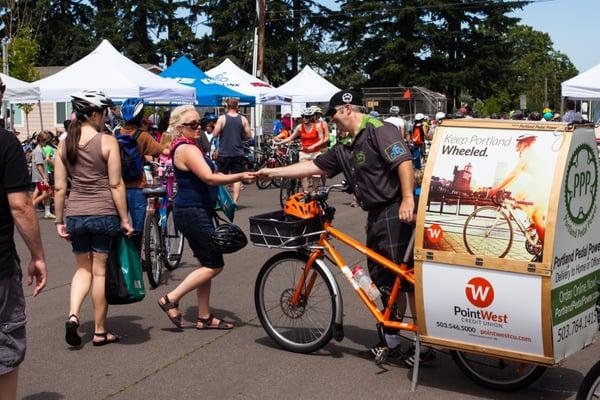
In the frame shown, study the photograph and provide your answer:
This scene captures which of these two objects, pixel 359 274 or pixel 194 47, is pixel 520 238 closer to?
pixel 359 274

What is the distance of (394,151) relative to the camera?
542cm

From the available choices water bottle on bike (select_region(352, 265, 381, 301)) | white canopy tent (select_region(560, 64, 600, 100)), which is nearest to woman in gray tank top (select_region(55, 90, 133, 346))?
water bottle on bike (select_region(352, 265, 381, 301))

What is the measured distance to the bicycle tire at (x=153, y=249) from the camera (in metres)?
8.24

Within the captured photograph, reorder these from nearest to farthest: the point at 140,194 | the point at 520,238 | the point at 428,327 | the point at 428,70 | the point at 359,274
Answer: the point at 520,238
the point at 428,327
the point at 359,274
the point at 140,194
the point at 428,70

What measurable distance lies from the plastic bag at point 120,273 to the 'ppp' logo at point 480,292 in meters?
2.79

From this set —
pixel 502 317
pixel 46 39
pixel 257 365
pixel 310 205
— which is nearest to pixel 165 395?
pixel 257 365

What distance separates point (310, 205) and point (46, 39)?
65.1 m

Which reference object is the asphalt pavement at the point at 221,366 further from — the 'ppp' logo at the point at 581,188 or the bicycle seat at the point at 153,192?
the 'ppp' logo at the point at 581,188

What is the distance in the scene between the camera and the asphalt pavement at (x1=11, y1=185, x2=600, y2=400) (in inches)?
204

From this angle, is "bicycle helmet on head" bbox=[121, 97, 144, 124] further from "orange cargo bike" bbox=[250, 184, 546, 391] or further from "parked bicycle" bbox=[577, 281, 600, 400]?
"parked bicycle" bbox=[577, 281, 600, 400]

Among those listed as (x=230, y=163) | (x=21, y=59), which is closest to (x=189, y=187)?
(x=230, y=163)

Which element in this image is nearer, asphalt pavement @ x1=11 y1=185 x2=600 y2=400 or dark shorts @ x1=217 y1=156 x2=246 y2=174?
asphalt pavement @ x1=11 y1=185 x2=600 y2=400

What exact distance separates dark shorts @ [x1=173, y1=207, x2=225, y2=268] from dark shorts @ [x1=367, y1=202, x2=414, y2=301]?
1389 mm

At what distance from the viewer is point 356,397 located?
507cm
